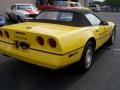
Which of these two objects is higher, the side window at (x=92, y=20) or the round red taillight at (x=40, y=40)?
the side window at (x=92, y=20)

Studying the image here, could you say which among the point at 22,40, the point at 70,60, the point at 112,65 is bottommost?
the point at 112,65

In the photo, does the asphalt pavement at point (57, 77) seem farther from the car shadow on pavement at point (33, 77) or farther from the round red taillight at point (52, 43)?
the round red taillight at point (52, 43)

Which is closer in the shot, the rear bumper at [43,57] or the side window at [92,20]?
the rear bumper at [43,57]

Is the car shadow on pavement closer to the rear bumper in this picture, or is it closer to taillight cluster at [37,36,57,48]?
the rear bumper

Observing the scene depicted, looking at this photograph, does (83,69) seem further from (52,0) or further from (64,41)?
(52,0)

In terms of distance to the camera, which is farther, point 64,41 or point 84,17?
point 84,17

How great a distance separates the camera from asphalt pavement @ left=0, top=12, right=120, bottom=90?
184 inches

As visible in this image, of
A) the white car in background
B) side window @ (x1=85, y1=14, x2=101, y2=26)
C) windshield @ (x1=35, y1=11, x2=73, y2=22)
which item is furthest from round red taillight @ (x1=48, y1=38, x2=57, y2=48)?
the white car in background

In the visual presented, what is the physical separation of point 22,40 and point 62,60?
0.92 metres

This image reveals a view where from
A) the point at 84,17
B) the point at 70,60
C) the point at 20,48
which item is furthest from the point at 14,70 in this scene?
the point at 84,17

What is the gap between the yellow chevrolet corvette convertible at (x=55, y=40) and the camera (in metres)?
4.53

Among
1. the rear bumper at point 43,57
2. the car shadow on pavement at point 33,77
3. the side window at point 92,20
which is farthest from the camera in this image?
the side window at point 92,20

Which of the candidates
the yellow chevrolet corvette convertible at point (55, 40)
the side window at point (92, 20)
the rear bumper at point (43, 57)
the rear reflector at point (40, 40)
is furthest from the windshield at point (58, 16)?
the rear reflector at point (40, 40)

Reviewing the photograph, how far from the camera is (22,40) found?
16.0 ft
